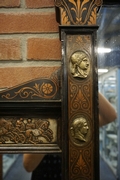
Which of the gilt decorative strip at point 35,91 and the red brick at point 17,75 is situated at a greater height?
the red brick at point 17,75

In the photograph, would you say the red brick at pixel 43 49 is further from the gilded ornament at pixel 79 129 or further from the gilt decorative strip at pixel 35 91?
the gilded ornament at pixel 79 129

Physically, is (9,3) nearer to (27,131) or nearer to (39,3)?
(39,3)

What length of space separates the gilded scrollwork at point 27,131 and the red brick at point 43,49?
0.26 m

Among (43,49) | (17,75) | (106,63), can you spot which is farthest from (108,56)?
(17,75)

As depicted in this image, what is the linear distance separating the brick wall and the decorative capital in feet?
0.72

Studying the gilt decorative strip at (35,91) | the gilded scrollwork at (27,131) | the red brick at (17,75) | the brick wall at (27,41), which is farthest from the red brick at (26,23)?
the gilded scrollwork at (27,131)

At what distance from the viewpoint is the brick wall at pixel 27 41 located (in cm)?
82

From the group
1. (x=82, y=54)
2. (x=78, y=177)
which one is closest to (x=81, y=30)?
(x=82, y=54)

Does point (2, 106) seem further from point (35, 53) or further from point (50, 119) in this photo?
point (35, 53)

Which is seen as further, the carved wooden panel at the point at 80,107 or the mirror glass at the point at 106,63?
the mirror glass at the point at 106,63

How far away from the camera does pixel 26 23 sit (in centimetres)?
83

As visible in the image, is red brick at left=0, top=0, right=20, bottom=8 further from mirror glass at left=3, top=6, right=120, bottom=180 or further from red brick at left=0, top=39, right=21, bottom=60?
mirror glass at left=3, top=6, right=120, bottom=180

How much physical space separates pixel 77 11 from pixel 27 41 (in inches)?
11.1

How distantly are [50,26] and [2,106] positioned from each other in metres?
0.37
